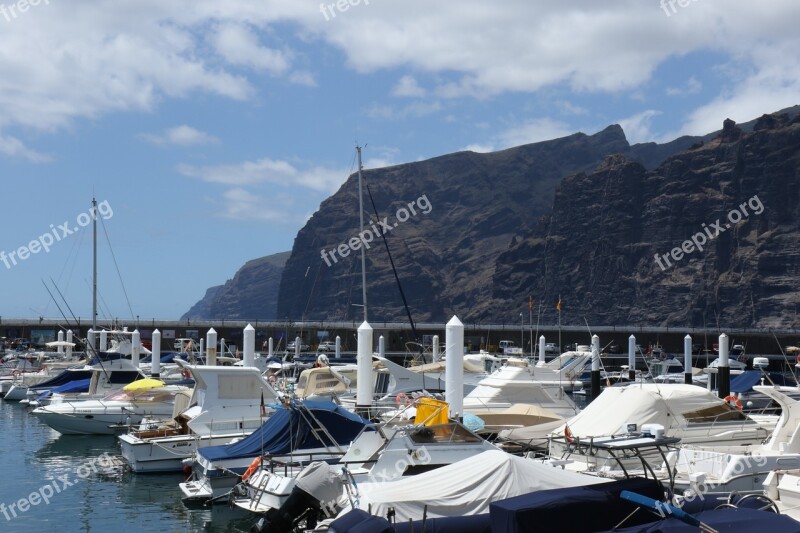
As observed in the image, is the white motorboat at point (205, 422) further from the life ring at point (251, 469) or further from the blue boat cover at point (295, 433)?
the life ring at point (251, 469)

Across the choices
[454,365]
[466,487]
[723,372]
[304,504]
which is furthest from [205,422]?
[723,372]

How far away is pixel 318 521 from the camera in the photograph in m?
16.2

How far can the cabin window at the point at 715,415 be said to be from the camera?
68.8 ft

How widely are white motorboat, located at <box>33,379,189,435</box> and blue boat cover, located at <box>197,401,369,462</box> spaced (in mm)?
11574

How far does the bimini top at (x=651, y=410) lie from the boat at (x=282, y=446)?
527 cm

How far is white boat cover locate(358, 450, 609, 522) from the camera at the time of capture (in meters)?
12.9

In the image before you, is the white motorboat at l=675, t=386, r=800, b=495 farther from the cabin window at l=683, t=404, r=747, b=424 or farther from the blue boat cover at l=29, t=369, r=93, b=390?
the blue boat cover at l=29, t=369, r=93, b=390

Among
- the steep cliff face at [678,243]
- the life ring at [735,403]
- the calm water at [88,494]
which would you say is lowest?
the calm water at [88,494]

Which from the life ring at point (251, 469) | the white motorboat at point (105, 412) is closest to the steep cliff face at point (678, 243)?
the white motorboat at point (105, 412)

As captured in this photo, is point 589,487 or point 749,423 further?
point 749,423

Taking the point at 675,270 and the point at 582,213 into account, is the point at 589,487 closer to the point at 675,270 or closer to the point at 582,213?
the point at 675,270

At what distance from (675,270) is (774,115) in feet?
99.1

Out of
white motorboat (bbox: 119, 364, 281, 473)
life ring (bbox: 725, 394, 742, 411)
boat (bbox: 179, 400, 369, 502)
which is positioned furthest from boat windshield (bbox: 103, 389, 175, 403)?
life ring (bbox: 725, 394, 742, 411)

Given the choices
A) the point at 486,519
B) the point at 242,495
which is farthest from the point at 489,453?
the point at 242,495
